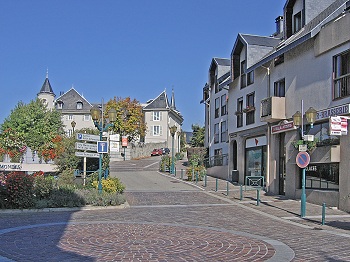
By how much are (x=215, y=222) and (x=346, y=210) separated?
6.33 metres

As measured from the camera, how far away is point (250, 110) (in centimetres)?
2770

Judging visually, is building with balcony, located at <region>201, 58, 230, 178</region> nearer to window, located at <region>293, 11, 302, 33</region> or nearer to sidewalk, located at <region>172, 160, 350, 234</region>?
sidewalk, located at <region>172, 160, 350, 234</region>

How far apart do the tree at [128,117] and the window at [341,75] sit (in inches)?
2109

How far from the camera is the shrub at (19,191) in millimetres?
16220

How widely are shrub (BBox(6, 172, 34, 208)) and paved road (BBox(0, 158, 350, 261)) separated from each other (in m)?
0.77

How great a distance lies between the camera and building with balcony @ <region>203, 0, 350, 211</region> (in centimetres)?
1820

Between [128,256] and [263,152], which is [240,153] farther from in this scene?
[128,256]

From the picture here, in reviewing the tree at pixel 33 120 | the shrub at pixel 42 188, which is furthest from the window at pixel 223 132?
the shrub at pixel 42 188

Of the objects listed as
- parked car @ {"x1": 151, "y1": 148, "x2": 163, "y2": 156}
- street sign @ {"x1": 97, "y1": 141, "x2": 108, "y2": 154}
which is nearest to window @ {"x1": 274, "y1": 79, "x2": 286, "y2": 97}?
street sign @ {"x1": 97, "y1": 141, "x2": 108, "y2": 154}

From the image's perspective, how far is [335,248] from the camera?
32.4 ft

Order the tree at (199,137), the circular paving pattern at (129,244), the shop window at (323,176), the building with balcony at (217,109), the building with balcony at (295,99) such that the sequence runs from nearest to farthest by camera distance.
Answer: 1. the circular paving pattern at (129,244)
2. the building with balcony at (295,99)
3. the shop window at (323,176)
4. the building with balcony at (217,109)
5. the tree at (199,137)

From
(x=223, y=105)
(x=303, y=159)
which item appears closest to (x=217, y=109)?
(x=223, y=105)

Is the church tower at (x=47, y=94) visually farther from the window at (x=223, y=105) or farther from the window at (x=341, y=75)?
the window at (x=341, y=75)

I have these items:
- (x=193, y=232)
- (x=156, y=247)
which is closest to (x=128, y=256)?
(x=156, y=247)
